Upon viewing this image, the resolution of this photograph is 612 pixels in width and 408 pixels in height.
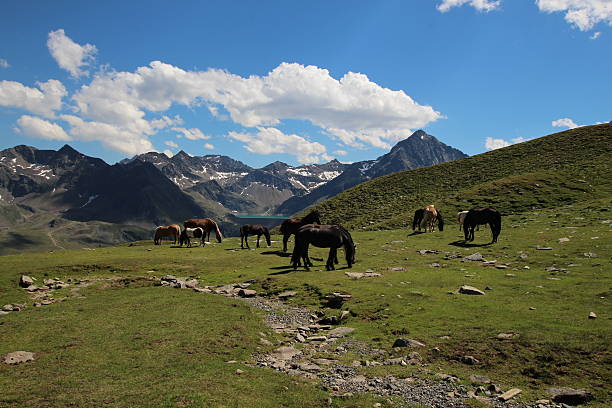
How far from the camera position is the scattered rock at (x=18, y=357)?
12062mm

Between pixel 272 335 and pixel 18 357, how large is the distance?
9.00 metres

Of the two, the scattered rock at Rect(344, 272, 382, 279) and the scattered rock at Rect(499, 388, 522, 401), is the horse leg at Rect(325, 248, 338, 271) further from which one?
the scattered rock at Rect(499, 388, 522, 401)

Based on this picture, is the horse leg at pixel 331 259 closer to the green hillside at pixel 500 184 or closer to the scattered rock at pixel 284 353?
the scattered rock at pixel 284 353

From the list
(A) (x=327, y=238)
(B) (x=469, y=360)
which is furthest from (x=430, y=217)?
(B) (x=469, y=360)

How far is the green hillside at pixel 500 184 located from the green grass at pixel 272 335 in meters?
26.2

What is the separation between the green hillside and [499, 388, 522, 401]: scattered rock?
44.9m

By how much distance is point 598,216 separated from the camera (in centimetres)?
3816

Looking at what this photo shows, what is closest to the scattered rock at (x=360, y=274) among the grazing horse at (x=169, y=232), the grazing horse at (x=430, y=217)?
the grazing horse at (x=430, y=217)

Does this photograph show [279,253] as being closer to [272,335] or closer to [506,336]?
[272,335]

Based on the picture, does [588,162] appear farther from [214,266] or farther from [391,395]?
[391,395]

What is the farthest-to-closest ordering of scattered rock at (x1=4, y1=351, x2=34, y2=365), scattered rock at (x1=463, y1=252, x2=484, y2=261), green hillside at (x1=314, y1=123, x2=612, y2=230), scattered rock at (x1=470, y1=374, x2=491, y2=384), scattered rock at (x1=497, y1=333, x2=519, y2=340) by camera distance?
green hillside at (x1=314, y1=123, x2=612, y2=230)
scattered rock at (x1=463, y1=252, x2=484, y2=261)
scattered rock at (x1=497, y1=333, x2=519, y2=340)
scattered rock at (x1=4, y1=351, x2=34, y2=365)
scattered rock at (x1=470, y1=374, x2=491, y2=384)

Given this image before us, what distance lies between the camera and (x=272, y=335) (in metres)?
15.5

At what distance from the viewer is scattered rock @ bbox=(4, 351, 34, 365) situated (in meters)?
12.1

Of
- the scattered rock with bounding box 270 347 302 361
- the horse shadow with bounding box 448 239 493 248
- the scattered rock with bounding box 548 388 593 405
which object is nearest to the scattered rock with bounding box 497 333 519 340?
the scattered rock with bounding box 548 388 593 405
